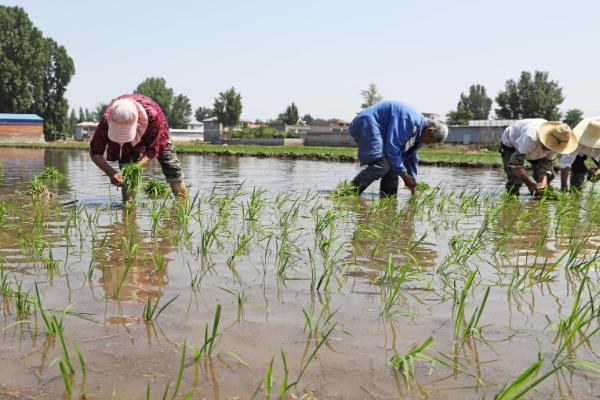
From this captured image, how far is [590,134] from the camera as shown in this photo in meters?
7.26

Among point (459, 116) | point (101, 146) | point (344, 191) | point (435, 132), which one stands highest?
point (459, 116)

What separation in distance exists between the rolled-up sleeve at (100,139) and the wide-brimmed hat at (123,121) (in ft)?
0.61

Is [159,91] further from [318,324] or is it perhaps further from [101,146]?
[318,324]

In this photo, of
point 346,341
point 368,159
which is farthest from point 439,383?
point 368,159

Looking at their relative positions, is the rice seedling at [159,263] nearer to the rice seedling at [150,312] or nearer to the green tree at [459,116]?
the rice seedling at [150,312]

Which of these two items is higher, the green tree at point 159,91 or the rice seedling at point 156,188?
the green tree at point 159,91

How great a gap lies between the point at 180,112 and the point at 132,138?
97.9 metres

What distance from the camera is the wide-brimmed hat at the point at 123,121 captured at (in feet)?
17.0

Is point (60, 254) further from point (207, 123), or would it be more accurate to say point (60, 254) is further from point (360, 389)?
point (207, 123)

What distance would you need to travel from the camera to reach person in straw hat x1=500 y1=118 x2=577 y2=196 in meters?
6.75

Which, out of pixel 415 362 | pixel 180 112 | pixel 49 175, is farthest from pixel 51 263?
pixel 180 112

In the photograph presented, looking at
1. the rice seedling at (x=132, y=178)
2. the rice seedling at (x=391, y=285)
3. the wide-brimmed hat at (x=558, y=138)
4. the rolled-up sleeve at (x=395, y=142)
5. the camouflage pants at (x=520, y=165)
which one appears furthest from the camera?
the camouflage pants at (x=520, y=165)

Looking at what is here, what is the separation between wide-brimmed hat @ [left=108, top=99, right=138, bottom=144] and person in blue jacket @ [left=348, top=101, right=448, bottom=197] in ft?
9.23

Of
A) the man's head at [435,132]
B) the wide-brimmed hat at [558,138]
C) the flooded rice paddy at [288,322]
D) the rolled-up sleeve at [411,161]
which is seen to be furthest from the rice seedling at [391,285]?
the wide-brimmed hat at [558,138]
